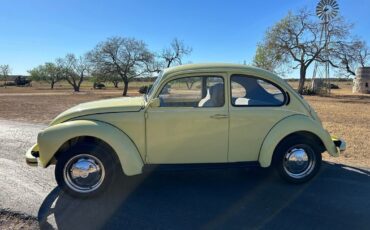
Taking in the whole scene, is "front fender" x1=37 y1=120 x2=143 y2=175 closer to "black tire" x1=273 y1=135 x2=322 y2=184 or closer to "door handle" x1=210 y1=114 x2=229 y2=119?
"door handle" x1=210 y1=114 x2=229 y2=119

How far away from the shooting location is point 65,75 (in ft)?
194

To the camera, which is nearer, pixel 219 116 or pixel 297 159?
pixel 219 116

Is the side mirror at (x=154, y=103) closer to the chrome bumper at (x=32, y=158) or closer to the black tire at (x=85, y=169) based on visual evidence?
the black tire at (x=85, y=169)

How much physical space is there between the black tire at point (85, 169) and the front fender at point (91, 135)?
0.15 metres

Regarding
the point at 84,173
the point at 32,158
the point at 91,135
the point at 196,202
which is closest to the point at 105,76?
the point at 32,158

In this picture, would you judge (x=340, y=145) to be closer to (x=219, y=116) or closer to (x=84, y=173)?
(x=219, y=116)

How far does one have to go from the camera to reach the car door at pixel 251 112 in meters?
4.18

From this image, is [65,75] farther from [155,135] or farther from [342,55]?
[155,135]

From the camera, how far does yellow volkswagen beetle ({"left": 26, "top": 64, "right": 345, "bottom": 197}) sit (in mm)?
3955

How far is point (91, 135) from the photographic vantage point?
386cm

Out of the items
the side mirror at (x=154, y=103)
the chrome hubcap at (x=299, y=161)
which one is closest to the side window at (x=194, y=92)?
the side mirror at (x=154, y=103)

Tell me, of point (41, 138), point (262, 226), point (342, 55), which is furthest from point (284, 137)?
point (342, 55)

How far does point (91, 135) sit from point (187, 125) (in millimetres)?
1278

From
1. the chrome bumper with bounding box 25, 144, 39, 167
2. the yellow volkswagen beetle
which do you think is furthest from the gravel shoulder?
the chrome bumper with bounding box 25, 144, 39, 167
